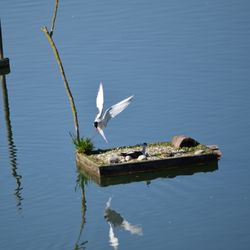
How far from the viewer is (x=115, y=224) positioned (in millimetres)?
24000

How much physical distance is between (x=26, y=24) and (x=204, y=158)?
55.8 ft

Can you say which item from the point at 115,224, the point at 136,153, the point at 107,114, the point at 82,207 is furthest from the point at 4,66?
the point at 115,224

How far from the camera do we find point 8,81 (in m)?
35.5

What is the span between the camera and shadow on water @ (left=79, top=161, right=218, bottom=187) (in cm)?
2614

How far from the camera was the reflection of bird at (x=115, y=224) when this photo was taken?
23.0 m

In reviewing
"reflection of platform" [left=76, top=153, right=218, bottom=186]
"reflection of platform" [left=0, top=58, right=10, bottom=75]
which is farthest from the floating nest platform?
"reflection of platform" [left=0, top=58, right=10, bottom=75]

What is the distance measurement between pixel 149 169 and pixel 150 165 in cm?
10

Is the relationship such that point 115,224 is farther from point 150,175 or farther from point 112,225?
point 150,175

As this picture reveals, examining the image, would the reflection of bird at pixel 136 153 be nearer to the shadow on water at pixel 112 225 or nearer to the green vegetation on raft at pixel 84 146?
the green vegetation on raft at pixel 84 146

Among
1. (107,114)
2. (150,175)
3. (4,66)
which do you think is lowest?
(150,175)

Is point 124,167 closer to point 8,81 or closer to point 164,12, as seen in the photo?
point 8,81

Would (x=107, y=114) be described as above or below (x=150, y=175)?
above

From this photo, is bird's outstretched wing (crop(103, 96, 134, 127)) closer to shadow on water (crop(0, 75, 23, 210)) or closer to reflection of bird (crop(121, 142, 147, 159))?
reflection of bird (crop(121, 142, 147, 159))

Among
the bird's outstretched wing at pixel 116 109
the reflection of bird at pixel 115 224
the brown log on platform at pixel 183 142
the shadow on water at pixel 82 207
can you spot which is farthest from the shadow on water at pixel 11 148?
the brown log on platform at pixel 183 142
